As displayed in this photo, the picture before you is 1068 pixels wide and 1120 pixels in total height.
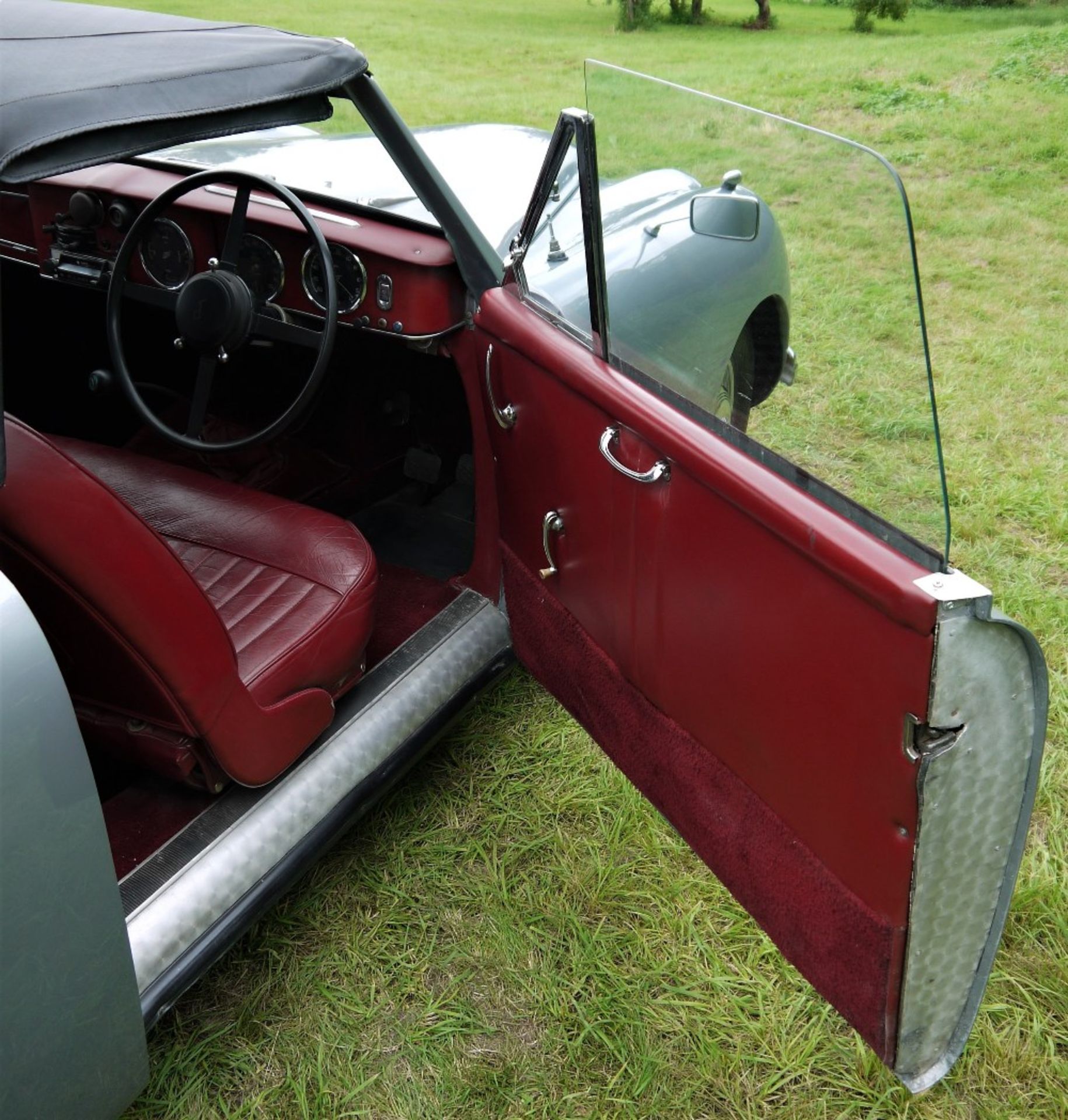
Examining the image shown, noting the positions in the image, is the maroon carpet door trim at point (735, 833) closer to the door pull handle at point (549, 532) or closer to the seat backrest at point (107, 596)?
the door pull handle at point (549, 532)

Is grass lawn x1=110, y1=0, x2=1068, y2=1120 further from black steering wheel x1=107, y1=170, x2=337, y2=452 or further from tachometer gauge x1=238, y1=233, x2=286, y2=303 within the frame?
tachometer gauge x1=238, y1=233, x2=286, y2=303

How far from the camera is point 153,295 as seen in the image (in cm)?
237

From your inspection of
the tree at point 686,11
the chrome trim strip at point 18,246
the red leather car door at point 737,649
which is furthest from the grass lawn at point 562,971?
the tree at point 686,11

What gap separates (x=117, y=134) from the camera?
154 cm

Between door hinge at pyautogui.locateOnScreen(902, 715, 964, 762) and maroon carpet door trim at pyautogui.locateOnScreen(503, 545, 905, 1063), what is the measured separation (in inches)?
11.5

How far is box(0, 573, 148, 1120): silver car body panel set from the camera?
4.07 ft

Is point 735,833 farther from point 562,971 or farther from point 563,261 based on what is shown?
point 563,261

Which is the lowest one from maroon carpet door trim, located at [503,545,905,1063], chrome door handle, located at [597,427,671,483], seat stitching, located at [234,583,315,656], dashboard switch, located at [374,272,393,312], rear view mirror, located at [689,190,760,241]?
maroon carpet door trim, located at [503,545,905,1063]

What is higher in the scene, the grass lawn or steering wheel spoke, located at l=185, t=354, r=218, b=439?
steering wheel spoke, located at l=185, t=354, r=218, b=439

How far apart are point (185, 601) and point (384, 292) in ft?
2.98

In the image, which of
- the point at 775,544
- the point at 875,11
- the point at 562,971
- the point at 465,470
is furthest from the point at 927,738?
the point at 875,11

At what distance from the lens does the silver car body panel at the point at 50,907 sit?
124 centimetres

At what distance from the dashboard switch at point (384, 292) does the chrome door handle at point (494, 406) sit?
0.26 meters

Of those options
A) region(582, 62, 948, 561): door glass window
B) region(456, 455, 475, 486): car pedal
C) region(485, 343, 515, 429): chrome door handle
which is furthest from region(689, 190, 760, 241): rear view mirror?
region(456, 455, 475, 486): car pedal
